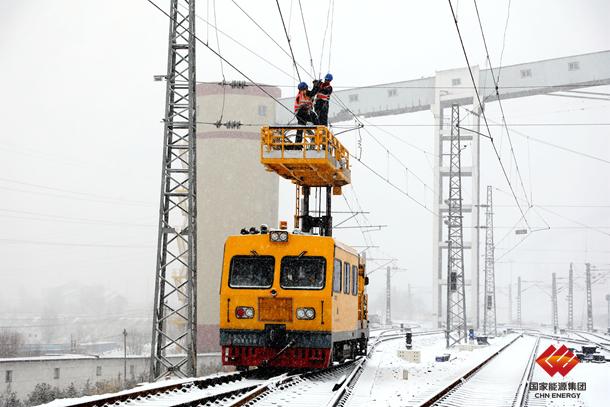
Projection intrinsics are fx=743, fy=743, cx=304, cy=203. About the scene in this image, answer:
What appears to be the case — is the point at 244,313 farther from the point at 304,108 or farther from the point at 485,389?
the point at 304,108

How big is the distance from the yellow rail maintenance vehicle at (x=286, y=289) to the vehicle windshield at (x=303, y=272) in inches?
0.8

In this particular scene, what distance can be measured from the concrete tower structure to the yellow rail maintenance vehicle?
110ft

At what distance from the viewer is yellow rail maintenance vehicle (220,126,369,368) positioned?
598 inches

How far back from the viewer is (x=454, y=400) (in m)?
12.3

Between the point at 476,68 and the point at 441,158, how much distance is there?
754 cm

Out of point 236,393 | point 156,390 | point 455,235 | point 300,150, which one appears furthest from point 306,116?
point 455,235

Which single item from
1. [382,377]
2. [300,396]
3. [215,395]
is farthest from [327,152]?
[215,395]

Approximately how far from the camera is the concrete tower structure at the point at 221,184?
49906 mm

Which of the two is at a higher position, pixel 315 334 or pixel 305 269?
pixel 305 269

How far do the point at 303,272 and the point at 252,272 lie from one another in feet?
3.68

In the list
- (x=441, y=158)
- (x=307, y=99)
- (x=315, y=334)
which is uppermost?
(x=441, y=158)

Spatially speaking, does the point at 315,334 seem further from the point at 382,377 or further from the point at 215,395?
the point at 215,395

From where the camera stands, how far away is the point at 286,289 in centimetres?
1552

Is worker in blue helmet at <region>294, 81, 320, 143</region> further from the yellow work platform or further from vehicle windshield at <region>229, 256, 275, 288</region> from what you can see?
vehicle windshield at <region>229, 256, 275, 288</region>
